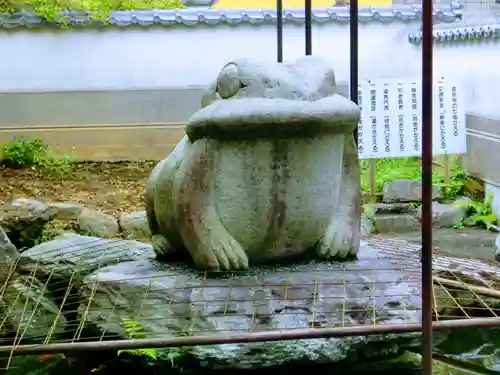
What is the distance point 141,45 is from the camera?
8844 millimetres

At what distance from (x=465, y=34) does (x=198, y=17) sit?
305 cm

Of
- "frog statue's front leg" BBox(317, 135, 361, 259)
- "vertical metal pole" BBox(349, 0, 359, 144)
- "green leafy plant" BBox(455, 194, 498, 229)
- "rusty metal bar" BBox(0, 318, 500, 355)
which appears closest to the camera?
"rusty metal bar" BBox(0, 318, 500, 355)

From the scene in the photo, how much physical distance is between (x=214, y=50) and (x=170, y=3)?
942 millimetres

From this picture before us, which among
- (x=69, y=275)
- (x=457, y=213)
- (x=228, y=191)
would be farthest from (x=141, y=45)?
(x=228, y=191)

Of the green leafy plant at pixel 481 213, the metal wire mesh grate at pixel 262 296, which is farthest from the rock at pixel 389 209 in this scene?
the metal wire mesh grate at pixel 262 296

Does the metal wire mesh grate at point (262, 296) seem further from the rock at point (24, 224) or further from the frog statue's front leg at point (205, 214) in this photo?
the rock at point (24, 224)

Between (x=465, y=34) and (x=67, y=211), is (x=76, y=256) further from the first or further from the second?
(x=465, y=34)

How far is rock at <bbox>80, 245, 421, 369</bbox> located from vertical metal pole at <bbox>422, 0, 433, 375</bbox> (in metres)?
0.66

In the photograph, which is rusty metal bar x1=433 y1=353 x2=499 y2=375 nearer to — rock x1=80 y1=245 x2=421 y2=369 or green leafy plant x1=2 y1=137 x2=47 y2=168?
rock x1=80 y1=245 x2=421 y2=369

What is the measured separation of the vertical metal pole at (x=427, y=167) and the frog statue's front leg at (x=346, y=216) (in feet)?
3.86

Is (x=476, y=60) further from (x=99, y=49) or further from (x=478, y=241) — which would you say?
(x=99, y=49)

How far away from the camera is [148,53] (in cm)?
886

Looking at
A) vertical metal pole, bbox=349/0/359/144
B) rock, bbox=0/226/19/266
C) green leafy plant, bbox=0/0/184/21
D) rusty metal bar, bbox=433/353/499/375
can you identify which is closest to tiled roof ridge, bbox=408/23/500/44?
green leafy plant, bbox=0/0/184/21

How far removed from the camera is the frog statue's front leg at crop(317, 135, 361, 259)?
3092 millimetres
